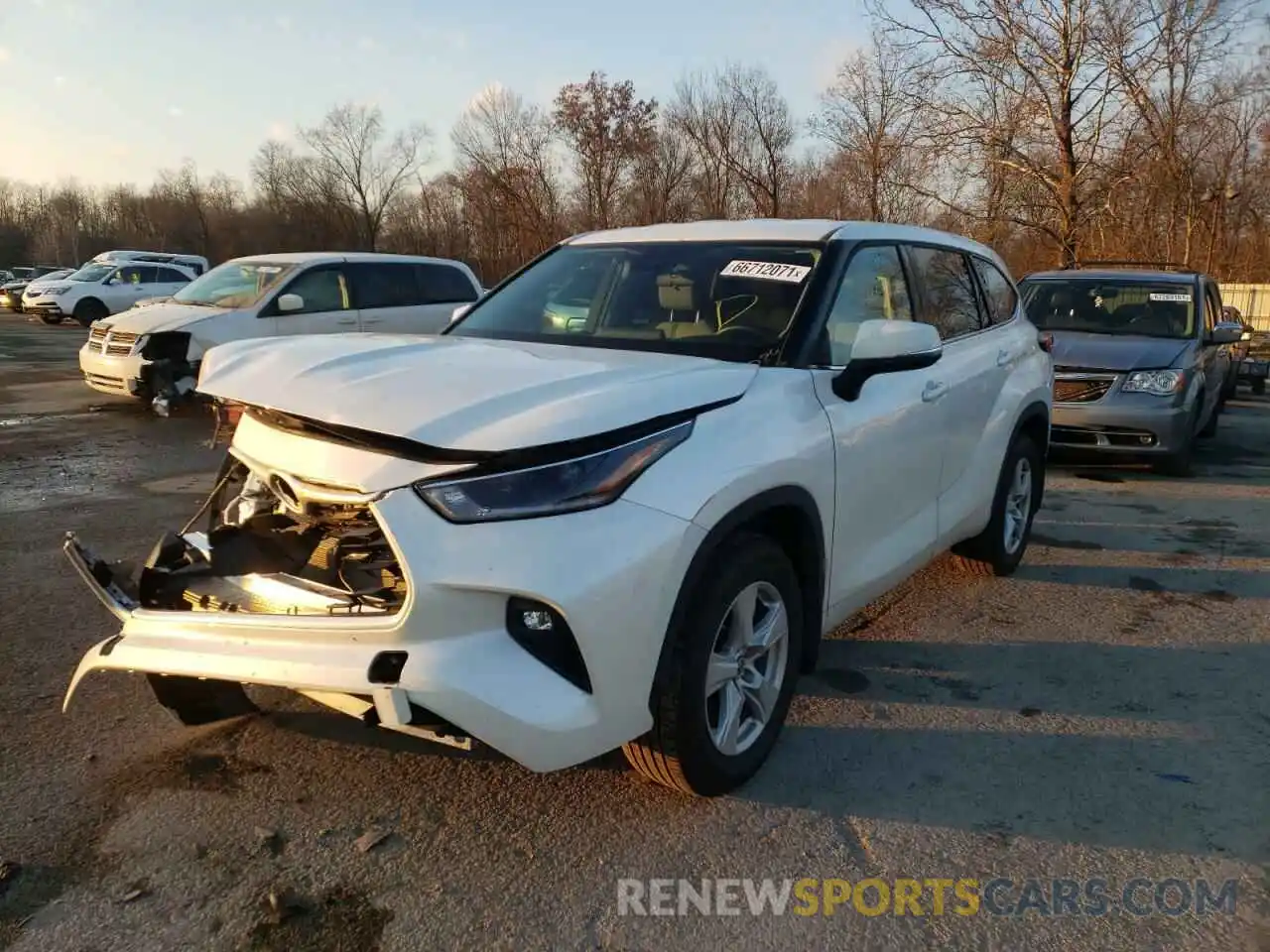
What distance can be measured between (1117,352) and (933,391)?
5231mm

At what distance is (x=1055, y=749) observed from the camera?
3326 millimetres

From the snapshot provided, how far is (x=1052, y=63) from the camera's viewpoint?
18.5m

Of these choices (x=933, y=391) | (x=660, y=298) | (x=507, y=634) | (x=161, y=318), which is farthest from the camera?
(x=161, y=318)

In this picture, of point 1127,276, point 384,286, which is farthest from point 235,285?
point 1127,276

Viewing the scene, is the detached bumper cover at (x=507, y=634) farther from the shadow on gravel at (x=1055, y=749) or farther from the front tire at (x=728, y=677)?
the shadow on gravel at (x=1055, y=749)

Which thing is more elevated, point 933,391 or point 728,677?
point 933,391

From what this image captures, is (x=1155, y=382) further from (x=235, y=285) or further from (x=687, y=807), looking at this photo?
(x=235, y=285)

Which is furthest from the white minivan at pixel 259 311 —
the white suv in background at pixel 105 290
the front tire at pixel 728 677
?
the white suv in background at pixel 105 290

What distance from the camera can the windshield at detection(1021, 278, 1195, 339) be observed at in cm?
878

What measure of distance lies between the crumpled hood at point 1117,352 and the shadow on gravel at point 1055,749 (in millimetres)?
4316

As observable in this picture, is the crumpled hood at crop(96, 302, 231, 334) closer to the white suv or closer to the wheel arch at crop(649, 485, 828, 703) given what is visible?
the white suv

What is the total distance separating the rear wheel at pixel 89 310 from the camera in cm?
2538

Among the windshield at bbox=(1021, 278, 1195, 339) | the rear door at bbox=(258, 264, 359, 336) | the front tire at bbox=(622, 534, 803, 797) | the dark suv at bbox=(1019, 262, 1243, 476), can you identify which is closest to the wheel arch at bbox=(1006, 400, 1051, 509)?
the front tire at bbox=(622, 534, 803, 797)

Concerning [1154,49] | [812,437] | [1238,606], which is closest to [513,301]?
[812,437]
